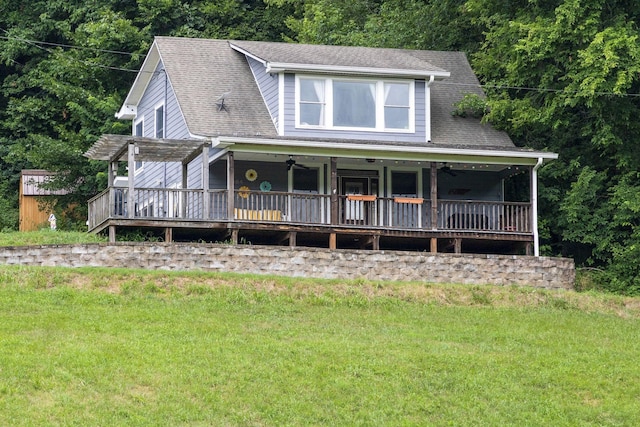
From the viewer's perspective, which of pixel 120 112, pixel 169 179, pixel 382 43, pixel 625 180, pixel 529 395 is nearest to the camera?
pixel 529 395

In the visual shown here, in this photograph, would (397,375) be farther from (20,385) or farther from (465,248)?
(465,248)

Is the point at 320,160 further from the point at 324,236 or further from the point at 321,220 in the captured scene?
the point at 324,236

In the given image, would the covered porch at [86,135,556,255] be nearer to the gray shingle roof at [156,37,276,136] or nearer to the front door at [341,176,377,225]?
the front door at [341,176,377,225]

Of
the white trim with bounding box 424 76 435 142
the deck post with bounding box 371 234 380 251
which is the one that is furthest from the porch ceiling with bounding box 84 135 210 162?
the white trim with bounding box 424 76 435 142

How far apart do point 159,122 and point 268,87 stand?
4.17 m

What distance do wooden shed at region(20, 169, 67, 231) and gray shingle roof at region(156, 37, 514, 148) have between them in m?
8.37

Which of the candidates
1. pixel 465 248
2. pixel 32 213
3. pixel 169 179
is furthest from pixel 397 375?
pixel 32 213

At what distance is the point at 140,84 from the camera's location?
1548 inches

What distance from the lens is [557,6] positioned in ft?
117

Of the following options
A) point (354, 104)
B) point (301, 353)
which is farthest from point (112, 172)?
point (301, 353)

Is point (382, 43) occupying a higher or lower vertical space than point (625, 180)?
higher

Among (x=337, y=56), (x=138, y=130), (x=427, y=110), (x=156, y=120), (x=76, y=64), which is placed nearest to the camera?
(x=427, y=110)

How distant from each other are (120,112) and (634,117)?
15.5 metres

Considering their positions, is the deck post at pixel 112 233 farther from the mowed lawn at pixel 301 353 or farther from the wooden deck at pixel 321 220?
the mowed lawn at pixel 301 353
